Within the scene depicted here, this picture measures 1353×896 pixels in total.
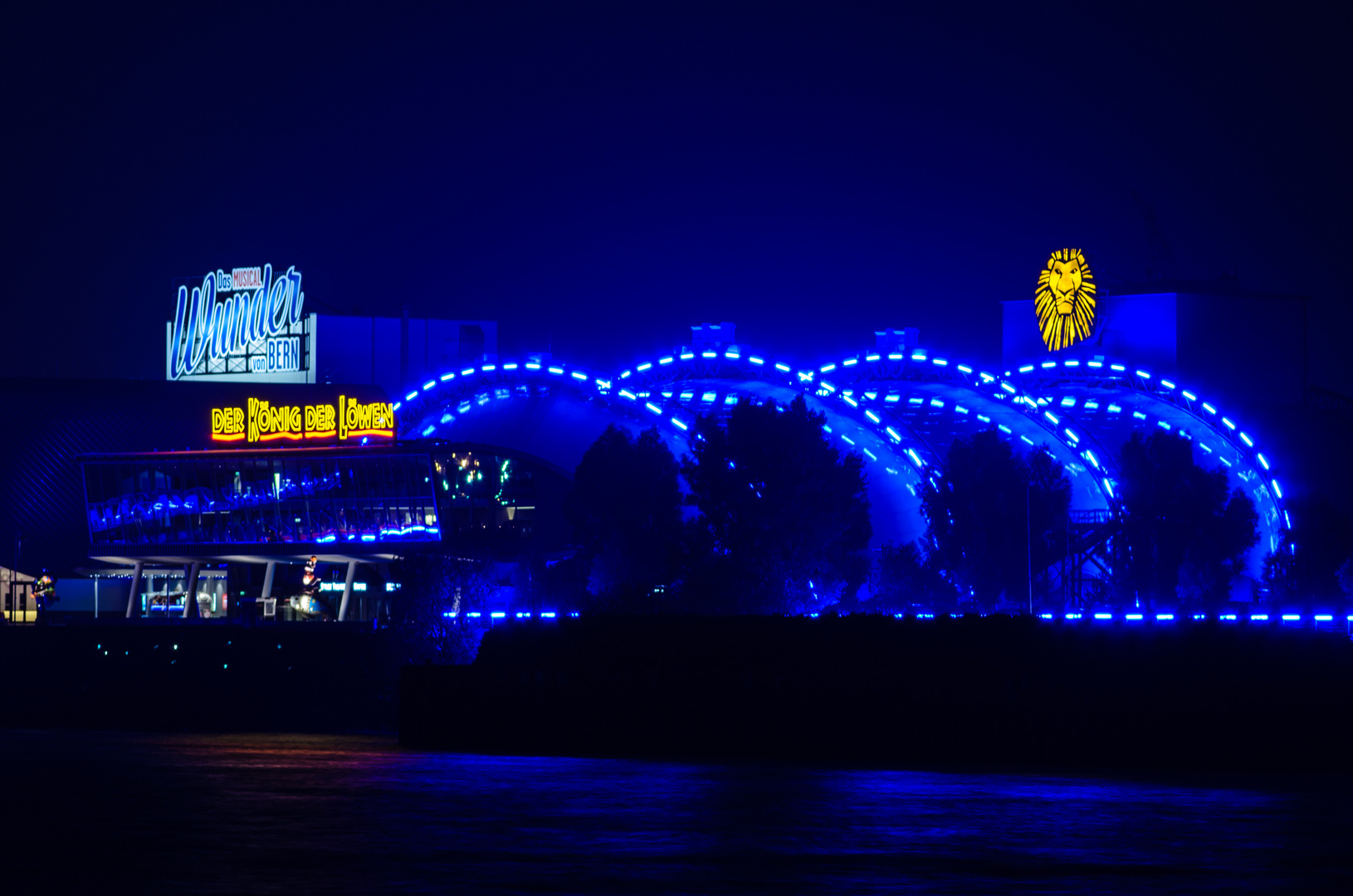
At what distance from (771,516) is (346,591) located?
134 feet

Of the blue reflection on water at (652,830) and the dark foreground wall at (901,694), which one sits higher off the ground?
the dark foreground wall at (901,694)

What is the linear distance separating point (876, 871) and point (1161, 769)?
2990 cm

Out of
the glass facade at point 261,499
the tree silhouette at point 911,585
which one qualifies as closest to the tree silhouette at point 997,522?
the tree silhouette at point 911,585

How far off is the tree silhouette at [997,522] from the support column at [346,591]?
41.2 metres

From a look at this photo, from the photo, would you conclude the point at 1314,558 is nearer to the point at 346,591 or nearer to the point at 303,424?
the point at 346,591

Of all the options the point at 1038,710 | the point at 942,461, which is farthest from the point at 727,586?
the point at 1038,710

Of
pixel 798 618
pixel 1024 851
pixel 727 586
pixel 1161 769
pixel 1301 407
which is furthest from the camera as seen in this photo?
pixel 1301 407

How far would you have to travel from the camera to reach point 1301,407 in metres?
165

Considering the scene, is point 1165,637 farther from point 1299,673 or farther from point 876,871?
point 876,871

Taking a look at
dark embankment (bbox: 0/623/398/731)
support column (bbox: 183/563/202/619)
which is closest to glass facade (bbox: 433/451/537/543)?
support column (bbox: 183/563/202/619)

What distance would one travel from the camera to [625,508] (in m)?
131

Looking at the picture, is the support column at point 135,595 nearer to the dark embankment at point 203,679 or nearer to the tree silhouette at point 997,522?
the dark embankment at point 203,679

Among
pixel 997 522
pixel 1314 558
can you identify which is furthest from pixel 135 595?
pixel 1314 558

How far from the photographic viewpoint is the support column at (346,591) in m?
146
